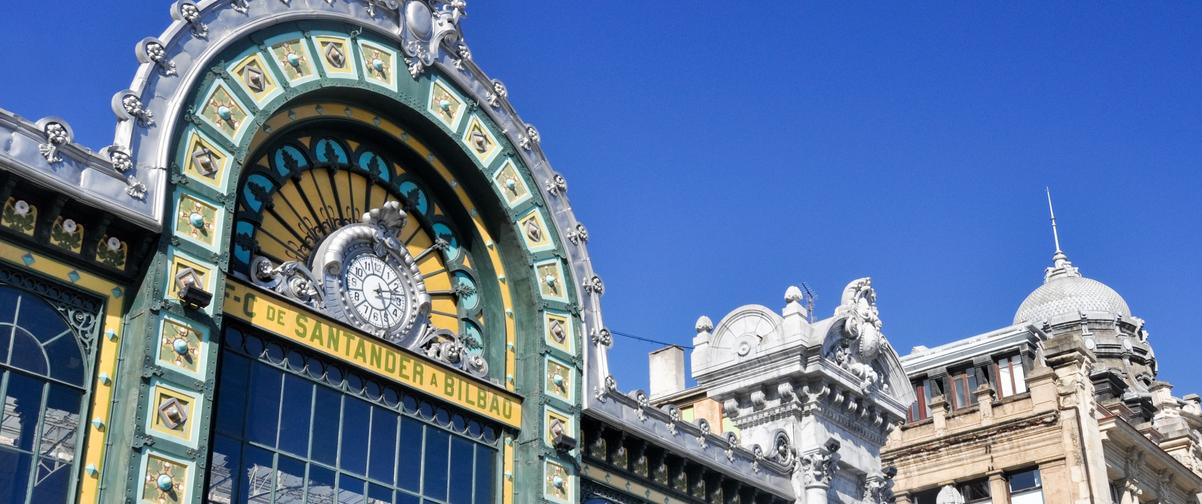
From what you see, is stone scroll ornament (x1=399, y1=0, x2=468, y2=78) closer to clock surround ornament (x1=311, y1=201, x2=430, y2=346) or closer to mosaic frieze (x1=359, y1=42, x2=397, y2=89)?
mosaic frieze (x1=359, y1=42, x2=397, y2=89)

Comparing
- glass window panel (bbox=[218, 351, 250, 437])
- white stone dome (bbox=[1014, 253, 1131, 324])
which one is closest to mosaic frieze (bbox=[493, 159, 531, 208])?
glass window panel (bbox=[218, 351, 250, 437])

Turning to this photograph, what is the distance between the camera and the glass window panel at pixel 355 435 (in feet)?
86.9

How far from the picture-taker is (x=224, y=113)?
2652 centimetres

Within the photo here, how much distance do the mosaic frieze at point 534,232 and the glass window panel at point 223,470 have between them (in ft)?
31.6

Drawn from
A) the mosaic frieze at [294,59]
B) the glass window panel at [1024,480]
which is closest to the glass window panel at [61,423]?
the mosaic frieze at [294,59]

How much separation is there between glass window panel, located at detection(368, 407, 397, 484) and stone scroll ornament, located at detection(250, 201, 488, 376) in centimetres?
153

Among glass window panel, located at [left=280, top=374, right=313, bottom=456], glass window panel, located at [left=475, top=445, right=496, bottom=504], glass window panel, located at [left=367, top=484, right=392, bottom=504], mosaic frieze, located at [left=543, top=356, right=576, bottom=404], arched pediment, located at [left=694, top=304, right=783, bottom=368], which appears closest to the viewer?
glass window panel, located at [left=280, top=374, right=313, bottom=456]

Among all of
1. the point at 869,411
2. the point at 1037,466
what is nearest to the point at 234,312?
the point at 869,411

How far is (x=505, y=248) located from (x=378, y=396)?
19.7 feet

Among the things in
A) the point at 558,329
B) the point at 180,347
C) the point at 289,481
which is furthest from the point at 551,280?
the point at 180,347

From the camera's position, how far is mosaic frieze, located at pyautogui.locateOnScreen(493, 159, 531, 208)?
32.4 meters

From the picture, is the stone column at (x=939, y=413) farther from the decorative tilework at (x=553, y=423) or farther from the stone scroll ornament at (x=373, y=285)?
the stone scroll ornament at (x=373, y=285)

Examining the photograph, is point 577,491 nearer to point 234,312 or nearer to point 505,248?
point 505,248

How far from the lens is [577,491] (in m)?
31.0
